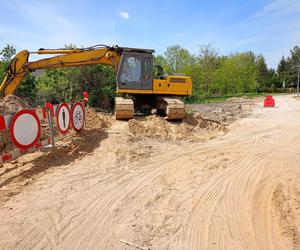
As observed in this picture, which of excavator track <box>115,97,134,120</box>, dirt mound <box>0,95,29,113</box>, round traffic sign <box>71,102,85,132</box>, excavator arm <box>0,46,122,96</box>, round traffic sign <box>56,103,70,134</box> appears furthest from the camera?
excavator arm <box>0,46,122,96</box>

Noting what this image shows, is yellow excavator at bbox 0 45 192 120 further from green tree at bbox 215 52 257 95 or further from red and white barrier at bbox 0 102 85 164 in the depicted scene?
green tree at bbox 215 52 257 95

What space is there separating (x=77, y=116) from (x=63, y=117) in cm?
72

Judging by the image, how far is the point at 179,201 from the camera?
3.95 m

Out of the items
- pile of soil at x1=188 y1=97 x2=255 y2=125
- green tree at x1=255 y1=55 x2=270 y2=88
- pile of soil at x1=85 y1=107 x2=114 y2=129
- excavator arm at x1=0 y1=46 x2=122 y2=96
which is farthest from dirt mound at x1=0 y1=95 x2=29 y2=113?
green tree at x1=255 y1=55 x2=270 y2=88

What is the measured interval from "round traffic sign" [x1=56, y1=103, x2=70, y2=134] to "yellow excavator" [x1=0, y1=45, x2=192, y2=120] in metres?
3.04

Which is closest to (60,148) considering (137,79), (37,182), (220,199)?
(37,182)

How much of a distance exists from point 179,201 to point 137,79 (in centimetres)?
718

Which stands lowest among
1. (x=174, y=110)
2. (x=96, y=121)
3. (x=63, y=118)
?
(x=96, y=121)

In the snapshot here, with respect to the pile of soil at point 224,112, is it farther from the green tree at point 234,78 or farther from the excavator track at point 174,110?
the green tree at point 234,78

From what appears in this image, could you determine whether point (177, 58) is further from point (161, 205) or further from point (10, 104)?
point (161, 205)

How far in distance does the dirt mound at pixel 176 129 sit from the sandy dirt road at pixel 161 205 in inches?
92.3

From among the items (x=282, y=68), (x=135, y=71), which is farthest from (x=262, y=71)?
(x=135, y=71)

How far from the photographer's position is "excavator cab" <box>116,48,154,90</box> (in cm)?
1029

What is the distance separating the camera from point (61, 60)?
10805 millimetres
